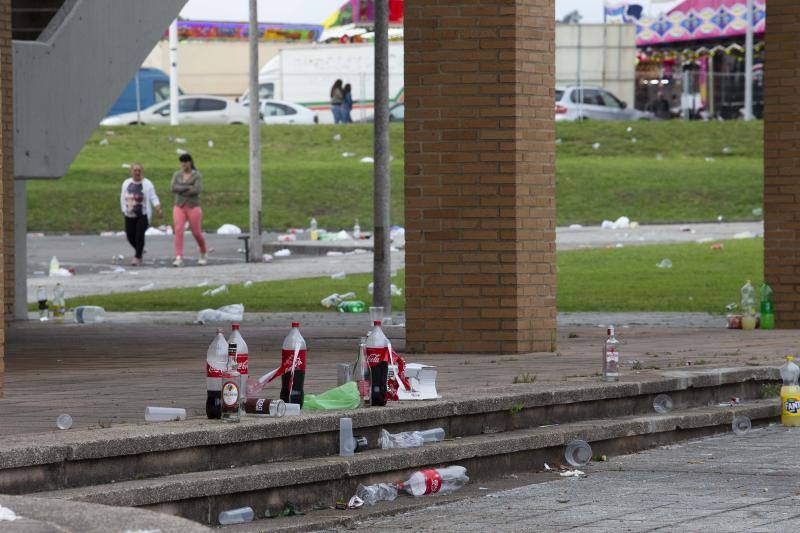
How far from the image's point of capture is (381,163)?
1827 centimetres

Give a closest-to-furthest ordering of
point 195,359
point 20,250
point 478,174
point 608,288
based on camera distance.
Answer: point 478,174 < point 195,359 < point 20,250 < point 608,288

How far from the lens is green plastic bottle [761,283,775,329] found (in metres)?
15.7

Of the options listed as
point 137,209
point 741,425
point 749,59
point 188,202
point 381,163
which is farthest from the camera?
point 749,59

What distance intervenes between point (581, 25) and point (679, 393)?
40463mm

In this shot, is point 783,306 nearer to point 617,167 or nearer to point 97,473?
point 97,473

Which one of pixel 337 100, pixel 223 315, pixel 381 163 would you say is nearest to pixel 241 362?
pixel 223 315

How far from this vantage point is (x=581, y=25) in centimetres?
5066

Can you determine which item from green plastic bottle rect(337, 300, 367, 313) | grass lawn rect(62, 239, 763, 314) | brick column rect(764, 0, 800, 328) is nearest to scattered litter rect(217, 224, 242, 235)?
grass lawn rect(62, 239, 763, 314)

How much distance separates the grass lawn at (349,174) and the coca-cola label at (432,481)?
1085 inches

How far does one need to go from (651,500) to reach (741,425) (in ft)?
9.64

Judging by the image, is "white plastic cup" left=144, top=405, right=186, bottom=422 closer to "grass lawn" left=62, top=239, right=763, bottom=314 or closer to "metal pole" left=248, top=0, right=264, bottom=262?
"grass lawn" left=62, top=239, right=763, bottom=314

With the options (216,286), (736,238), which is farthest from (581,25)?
(216,286)

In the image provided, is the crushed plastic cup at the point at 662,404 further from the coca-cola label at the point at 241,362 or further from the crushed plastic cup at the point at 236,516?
the crushed plastic cup at the point at 236,516

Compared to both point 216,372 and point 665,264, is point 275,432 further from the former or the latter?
point 665,264
